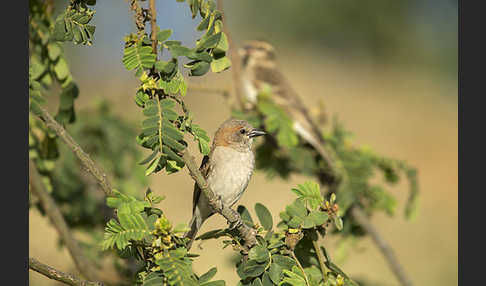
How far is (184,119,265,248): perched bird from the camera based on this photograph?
2820 mm

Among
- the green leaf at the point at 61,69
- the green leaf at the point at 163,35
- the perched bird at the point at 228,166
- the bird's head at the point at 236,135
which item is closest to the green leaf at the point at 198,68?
the green leaf at the point at 163,35

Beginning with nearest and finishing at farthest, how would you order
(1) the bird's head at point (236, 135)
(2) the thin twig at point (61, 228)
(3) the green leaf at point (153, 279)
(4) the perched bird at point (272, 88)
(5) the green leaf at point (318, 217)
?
(3) the green leaf at point (153, 279)
(5) the green leaf at point (318, 217)
(2) the thin twig at point (61, 228)
(1) the bird's head at point (236, 135)
(4) the perched bird at point (272, 88)

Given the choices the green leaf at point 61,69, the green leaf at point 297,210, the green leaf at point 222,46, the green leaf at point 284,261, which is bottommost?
the green leaf at point 284,261

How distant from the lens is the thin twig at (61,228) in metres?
2.62

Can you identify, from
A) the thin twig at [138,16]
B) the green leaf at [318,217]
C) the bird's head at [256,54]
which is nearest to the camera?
the thin twig at [138,16]

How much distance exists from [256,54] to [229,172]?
2.19 metres

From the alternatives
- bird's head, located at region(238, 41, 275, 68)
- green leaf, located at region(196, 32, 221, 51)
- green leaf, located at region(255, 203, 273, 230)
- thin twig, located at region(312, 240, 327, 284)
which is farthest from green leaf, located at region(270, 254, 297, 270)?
bird's head, located at region(238, 41, 275, 68)

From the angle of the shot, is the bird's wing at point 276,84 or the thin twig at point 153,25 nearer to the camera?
the thin twig at point 153,25

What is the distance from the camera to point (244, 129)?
301 centimetres

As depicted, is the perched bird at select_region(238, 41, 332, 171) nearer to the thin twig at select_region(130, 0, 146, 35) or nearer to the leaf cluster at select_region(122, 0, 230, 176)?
the leaf cluster at select_region(122, 0, 230, 176)

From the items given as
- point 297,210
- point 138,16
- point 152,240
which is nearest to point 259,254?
point 297,210

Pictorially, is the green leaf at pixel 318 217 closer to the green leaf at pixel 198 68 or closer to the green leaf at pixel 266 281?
the green leaf at pixel 266 281

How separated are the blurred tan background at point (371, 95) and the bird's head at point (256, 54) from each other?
2.05 metres

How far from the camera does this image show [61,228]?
8.77ft
